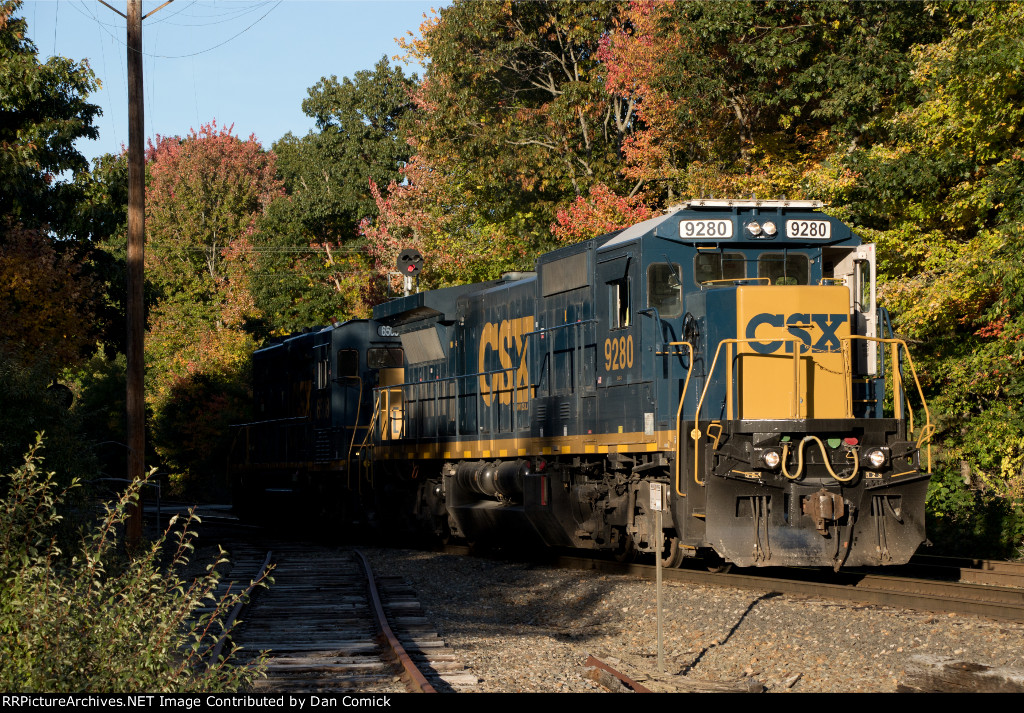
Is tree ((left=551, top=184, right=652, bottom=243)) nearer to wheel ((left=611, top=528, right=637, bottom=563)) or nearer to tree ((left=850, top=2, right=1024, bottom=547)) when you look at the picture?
tree ((left=850, top=2, right=1024, bottom=547))

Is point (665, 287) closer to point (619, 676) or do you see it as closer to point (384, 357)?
point (619, 676)

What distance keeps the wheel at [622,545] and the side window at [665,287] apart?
311 centimetres

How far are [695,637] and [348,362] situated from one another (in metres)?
13.0

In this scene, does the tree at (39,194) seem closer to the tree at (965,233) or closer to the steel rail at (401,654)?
the steel rail at (401,654)

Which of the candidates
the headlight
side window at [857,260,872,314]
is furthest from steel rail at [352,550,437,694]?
side window at [857,260,872,314]

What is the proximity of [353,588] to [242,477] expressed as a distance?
17.1m

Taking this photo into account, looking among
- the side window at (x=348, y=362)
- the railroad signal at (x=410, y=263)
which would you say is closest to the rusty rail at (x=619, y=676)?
the side window at (x=348, y=362)

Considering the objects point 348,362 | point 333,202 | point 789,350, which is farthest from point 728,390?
point 333,202

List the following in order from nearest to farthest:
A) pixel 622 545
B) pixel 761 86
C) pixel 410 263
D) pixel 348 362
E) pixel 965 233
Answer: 1. pixel 622 545
2. pixel 965 233
3. pixel 348 362
4. pixel 761 86
5. pixel 410 263

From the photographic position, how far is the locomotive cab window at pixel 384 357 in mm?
22141

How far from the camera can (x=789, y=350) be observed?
1210cm

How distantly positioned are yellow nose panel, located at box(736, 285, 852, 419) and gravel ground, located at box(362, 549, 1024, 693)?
6.90 feet

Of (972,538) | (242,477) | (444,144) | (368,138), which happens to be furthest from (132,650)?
(368,138)

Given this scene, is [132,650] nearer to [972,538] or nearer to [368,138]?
[972,538]
